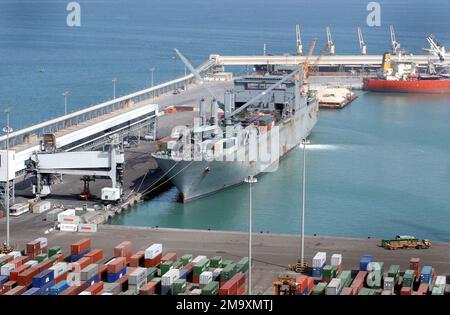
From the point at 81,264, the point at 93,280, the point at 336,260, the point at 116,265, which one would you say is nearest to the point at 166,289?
the point at 116,265

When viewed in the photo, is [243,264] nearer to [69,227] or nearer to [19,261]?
[19,261]

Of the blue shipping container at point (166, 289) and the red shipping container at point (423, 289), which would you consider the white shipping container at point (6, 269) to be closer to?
Answer: the blue shipping container at point (166, 289)

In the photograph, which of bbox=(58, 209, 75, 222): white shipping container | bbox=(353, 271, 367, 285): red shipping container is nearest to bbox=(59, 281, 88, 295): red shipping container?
bbox=(353, 271, 367, 285): red shipping container

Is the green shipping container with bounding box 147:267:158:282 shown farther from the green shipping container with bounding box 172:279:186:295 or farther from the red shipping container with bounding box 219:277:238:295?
the red shipping container with bounding box 219:277:238:295

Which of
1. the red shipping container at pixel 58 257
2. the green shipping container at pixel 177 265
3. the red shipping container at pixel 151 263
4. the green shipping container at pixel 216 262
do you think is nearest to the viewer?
the green shipping container at pixel 177 265

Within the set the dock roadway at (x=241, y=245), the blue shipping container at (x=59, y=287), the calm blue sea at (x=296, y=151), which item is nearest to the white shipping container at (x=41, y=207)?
the dock roadway at (x=241, y=245)

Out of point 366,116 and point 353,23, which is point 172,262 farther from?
point 353,23
